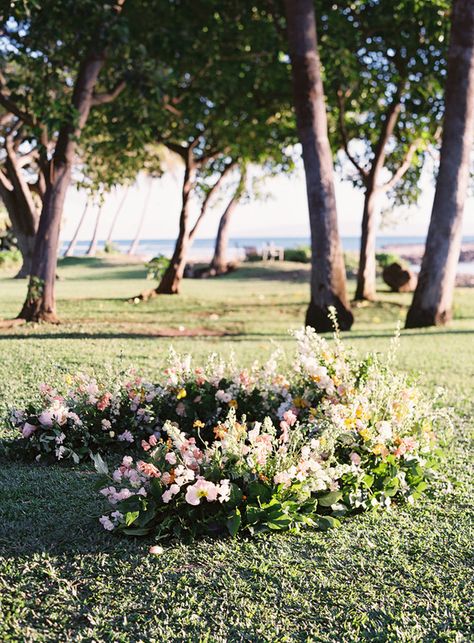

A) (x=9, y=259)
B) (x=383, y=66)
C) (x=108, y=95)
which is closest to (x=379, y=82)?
(x=383, y=66)

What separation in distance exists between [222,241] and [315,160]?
1549cm

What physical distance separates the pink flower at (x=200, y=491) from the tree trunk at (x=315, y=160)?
8150 millimetres

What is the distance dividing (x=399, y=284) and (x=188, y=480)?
55.9 ft

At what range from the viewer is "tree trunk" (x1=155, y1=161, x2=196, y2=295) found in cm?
1833

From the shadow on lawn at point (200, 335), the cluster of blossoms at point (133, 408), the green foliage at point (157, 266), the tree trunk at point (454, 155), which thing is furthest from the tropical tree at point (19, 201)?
the cluster of blossoms at point (133, 408)

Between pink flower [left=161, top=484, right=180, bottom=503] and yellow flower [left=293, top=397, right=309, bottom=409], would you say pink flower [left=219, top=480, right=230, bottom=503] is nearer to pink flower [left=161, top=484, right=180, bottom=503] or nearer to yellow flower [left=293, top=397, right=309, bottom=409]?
pink flower [left=161, top=484, right=180, bottom=503]

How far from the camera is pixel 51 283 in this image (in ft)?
38.7

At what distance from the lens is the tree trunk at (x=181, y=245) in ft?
60.1

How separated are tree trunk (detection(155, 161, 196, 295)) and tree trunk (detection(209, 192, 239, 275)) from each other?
7.61m

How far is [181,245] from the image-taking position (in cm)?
1839

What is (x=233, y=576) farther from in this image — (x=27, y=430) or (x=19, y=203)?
(x=19, y=203)

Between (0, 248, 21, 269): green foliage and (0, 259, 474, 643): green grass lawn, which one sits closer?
(0, 259, 474, 643): green grass lawn

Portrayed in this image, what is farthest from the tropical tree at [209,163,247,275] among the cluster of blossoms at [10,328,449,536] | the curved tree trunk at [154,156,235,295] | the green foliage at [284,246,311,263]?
the cluster of blossoms at [10,328,449,536]

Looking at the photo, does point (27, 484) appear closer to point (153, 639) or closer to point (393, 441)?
point (153, 639)
